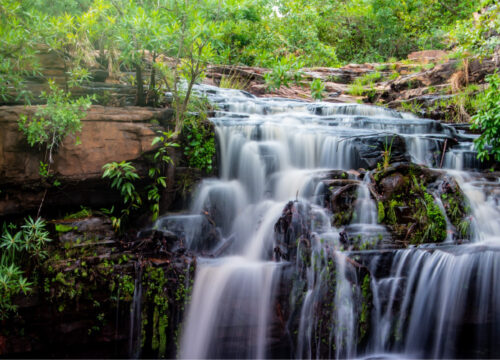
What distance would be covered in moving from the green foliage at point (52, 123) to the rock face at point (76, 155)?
0.11 m

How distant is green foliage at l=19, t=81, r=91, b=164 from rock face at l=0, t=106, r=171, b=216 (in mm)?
110

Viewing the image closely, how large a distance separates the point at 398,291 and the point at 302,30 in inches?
525

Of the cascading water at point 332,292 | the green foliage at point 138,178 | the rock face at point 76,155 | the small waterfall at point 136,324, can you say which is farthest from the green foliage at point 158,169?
the small waterfall at point 136,324

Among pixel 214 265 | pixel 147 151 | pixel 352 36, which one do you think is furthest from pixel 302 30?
pixel 214 265

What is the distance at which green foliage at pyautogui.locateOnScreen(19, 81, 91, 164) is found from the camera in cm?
455

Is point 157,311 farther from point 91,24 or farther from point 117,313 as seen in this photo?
point 91,24

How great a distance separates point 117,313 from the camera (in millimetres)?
4266

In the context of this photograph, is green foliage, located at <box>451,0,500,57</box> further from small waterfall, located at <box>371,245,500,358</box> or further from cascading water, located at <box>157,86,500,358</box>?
small waterfall, located at <box>371,245,500,358</box>

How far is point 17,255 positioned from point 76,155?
1421mm

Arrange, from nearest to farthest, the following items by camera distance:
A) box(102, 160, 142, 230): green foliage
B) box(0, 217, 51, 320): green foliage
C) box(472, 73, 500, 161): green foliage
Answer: box(0, 217, 51, 320): green foliage → box(102, 160, 142, 230): green foliage → box(472, 73, 500, 161): green foliage

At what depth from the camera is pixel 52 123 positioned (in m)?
4.64

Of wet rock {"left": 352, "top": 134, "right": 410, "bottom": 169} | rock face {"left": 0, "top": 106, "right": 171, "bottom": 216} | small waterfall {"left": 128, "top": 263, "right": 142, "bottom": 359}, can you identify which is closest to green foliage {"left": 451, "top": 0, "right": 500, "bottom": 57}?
wet rock {"left": 352, "top": 134, "right": 410, "bottom": 169}

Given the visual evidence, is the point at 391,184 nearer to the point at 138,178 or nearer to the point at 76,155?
the point at 138,178

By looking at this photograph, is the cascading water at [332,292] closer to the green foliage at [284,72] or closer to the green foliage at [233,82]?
the green foliage at [284,72]
